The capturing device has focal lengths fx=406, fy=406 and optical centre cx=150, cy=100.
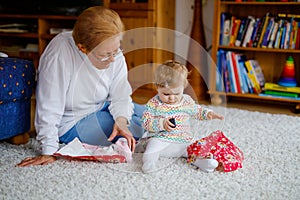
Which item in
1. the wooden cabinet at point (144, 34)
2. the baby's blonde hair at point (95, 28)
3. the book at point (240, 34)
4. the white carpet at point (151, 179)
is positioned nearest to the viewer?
the white carpet at point (151, 179)

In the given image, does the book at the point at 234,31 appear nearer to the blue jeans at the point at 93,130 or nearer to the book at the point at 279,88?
the book at the point at 279,88

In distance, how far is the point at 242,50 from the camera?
8.66 feet

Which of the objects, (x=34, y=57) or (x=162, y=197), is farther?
(x=34, y=57)

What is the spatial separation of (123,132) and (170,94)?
23cm

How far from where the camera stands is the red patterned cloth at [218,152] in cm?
141

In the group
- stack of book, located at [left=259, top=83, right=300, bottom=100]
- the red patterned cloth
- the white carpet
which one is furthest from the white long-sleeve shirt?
stack of book, located at [left=259, top=83, right=300, bottom=100]

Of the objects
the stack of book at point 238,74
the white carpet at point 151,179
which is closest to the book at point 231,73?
the stack of book at point 238,74

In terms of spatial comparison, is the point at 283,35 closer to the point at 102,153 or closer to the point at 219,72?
the point at 219,72

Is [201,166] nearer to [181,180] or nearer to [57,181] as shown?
[181,180]

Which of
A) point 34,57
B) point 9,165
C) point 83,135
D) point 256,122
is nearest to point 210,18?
point 256,122

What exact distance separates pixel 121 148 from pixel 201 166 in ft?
0.98

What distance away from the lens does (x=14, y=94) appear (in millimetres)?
1527

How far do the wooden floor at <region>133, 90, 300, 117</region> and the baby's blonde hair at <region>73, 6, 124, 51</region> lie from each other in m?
1.15

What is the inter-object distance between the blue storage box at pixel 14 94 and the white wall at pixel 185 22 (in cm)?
137
